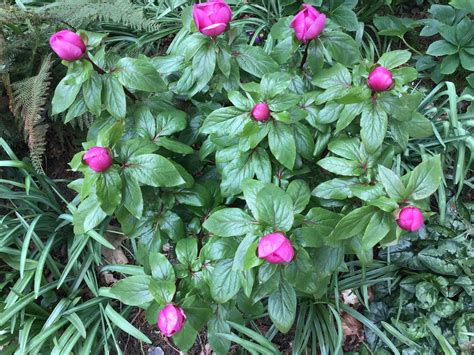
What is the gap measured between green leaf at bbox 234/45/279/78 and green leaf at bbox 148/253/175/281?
656 mm

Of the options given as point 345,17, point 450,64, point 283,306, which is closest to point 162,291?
point 283,306

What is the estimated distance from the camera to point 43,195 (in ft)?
6.01

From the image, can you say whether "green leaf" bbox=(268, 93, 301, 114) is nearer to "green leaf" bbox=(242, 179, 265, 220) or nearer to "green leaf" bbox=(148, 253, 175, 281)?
"green leaf" bbox=(242, 179, 265, 220)

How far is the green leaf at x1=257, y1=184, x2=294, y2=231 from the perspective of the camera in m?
1.07

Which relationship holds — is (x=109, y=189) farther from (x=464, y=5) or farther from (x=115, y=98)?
(x=464, y=5)

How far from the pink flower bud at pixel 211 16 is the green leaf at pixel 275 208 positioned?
1.48 feet

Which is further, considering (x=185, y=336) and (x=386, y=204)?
(x=185, y=336)

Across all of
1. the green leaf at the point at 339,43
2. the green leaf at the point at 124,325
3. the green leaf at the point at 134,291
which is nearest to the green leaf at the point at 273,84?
the green leaf at the point at 339,43

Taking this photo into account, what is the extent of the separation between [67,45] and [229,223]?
25.5 inches

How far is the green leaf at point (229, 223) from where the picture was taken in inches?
44.3

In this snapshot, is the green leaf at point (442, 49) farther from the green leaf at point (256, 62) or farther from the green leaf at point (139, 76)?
the green leaf at point (139, 76)

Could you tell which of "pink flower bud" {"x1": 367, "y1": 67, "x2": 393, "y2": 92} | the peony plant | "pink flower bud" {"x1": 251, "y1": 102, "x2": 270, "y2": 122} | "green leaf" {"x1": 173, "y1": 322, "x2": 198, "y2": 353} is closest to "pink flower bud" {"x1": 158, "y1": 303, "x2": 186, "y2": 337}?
the peony plant

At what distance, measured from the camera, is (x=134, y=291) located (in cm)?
132

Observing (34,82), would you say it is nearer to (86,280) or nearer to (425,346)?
(86,280)
